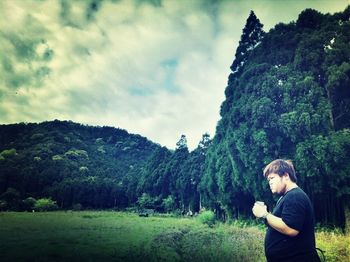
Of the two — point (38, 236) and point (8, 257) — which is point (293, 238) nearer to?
point (8, 257)

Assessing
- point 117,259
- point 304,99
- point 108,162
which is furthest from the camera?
point 108,162

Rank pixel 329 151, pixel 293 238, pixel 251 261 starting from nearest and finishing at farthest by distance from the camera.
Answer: pixel 293 238
pixel 251 261
pixel 329 151

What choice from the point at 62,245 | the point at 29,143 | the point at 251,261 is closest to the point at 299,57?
the point at 251,261

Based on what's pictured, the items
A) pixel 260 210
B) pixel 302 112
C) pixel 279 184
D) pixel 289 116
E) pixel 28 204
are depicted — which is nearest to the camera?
pixel 260 210

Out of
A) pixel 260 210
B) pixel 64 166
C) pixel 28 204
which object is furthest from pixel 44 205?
pixel 260 210

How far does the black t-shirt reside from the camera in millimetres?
2650

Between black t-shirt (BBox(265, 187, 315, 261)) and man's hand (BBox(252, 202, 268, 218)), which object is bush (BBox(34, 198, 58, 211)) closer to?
man's hand (BBox(252, 202, 268, 218))

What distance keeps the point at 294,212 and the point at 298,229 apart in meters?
0.15

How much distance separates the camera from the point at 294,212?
2.65 metres

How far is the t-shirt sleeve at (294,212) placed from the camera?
2.62 metres

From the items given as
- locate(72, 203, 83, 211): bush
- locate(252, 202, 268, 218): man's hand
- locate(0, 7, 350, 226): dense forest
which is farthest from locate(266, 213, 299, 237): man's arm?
locate(72, 203, 83, 211): bush

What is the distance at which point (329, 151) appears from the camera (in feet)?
49.1

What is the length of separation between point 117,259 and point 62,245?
414cm

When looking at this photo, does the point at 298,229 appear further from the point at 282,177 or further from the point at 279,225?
the point at 282,177
